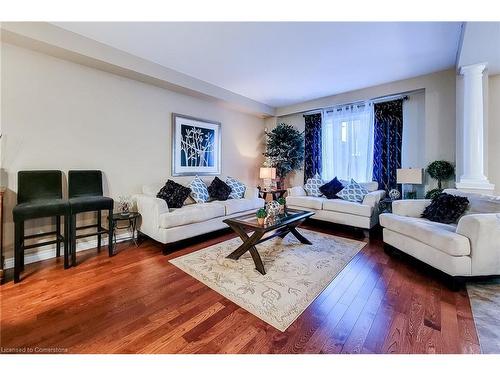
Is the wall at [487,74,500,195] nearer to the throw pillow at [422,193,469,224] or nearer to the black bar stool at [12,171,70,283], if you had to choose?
the throw pillow at [422,193,469,224]

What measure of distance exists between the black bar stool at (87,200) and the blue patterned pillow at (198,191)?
128 cm

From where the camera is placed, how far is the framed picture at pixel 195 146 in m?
3.96

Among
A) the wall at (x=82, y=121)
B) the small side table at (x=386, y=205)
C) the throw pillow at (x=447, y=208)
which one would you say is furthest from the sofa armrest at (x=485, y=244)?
the wall at (x=82, y=121)

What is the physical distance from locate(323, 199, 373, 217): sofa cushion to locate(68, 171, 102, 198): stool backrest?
139 inches

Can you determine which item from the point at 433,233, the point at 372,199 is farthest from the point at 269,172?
the point at 433,233

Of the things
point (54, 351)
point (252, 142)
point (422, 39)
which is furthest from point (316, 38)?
point (54, 351)

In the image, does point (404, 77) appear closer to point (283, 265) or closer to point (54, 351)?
point (283, 265)

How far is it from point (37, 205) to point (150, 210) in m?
1.10

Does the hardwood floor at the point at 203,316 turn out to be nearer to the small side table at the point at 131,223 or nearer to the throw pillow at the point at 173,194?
the small side table at the point at 131,223

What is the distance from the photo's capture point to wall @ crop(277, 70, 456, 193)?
11.5ft

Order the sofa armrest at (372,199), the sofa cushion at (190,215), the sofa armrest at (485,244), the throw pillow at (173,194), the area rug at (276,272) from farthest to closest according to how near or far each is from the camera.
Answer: the sofa armrest at (372,199) → the throw pillow at (173,194) → the sofa cushion at (190,215) → the sofa armrest at (485,244) → the area rug at (276,272)

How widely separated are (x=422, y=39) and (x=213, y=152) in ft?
11.6

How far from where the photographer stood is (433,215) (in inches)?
108

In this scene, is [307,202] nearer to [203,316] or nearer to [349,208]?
[349,208]
